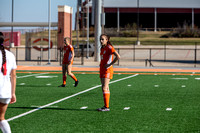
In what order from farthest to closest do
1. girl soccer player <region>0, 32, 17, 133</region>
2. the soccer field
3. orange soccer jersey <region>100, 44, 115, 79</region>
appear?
orange soccer jersey <region>100, 44, 115, 79</region> → the soccer field → girl soccer player <region>0, 32, 17, 133</region>

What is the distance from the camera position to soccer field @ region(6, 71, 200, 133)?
8781mm

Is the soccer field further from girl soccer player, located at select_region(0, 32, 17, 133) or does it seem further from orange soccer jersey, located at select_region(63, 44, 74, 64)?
girl soccer player, located at select_region(0, 32, 17, 133)

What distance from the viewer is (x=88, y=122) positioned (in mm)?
9336

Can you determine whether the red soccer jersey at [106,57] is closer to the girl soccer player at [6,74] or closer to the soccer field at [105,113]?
the soccer field at [105,113]

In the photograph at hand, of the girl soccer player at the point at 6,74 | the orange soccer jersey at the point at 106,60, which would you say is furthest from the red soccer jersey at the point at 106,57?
the girl soccer player at the point at 6,74

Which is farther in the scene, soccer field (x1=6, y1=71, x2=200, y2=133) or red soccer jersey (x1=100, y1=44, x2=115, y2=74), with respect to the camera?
red soccer jersey (x1=100, y1=44, x2=115, y2=74)

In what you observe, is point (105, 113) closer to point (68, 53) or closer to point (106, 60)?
point (106, 60)

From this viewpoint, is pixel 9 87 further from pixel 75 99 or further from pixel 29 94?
pixel 29 94

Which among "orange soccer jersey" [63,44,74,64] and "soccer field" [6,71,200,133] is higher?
"orange soccer jersey" [63,44,74,64]

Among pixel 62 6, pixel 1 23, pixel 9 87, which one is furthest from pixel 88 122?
pixel 62 6

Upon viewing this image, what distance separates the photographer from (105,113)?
10.5m

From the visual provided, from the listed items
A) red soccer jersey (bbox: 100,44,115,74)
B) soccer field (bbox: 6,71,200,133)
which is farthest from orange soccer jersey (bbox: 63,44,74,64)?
red soccer jersey (bbox: 100,44,115,74)

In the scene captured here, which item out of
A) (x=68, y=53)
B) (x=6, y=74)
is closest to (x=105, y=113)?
(x=6, y=74)

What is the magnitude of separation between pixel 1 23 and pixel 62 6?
23.4 ft
